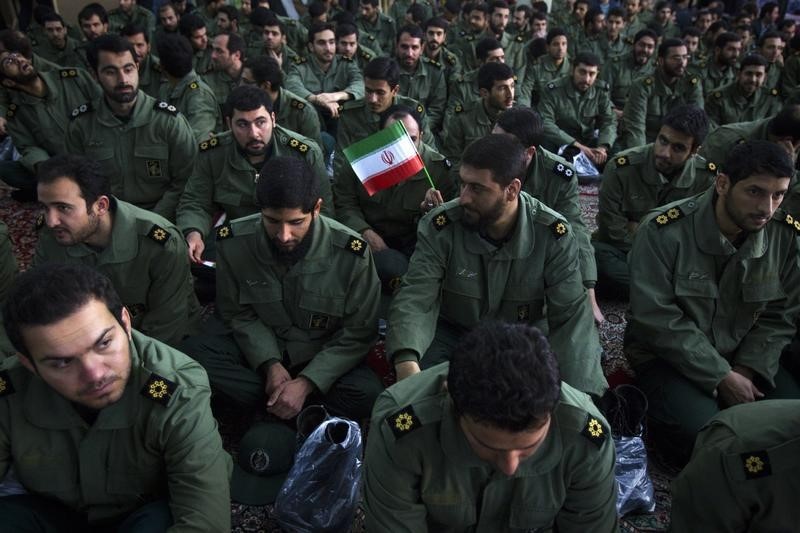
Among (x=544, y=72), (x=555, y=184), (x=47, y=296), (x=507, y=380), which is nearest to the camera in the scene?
(x=507, y=380)

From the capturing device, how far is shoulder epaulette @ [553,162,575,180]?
11.0 ft

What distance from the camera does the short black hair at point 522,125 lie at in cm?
326

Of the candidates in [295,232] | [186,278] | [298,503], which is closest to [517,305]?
[295,232]

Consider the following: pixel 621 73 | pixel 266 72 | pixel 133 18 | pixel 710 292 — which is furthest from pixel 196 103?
pixel 621 73

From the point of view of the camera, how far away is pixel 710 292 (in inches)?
94.6

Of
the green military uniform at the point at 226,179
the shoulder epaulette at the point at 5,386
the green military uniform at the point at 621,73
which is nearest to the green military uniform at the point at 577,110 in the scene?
the green military uniform at the point at 621,73

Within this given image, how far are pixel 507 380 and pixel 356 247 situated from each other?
136 cm

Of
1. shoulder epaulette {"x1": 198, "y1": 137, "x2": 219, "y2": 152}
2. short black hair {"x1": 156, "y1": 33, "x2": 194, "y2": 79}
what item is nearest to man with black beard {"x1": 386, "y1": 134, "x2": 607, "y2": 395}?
shoulder epaulette {"x1": 198, "y1": 137, "x2": 219, "y2": 152}

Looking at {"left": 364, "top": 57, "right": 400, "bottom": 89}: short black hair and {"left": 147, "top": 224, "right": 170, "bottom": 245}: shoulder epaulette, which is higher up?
{"left": 364, "top": 57, "right": 400, "bottom": 89}: short black hair

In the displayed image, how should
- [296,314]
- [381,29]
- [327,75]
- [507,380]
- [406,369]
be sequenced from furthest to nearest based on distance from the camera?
1. [381,29]
2. [327,75]
3. [296,314]
4. [406,369]
5. [507,380]

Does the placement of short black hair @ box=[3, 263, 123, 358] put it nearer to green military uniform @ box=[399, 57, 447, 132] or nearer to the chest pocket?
the chest pocket

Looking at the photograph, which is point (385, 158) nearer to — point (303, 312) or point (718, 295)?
point (303, 312)

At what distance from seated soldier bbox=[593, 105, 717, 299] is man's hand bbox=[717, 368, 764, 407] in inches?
41.9

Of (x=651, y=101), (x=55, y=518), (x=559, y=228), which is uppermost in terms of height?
(x=559, y=228)
